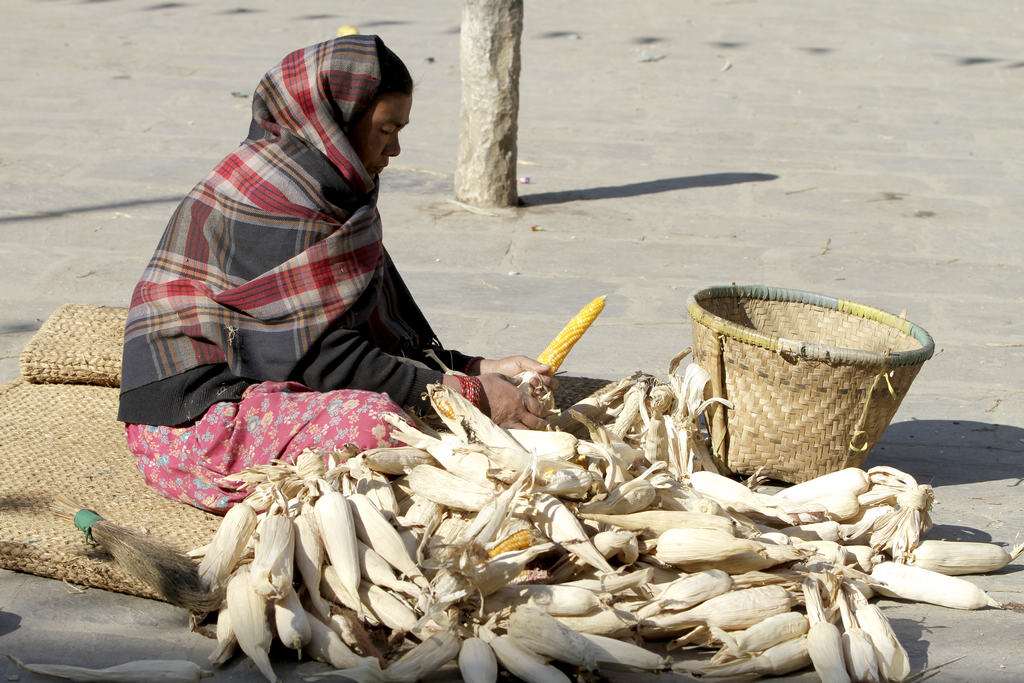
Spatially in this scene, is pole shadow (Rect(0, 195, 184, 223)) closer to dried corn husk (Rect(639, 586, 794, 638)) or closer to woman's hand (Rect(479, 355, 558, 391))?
woman's hand (Rect(479, 355, 558, 391))

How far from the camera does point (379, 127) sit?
3004 mm

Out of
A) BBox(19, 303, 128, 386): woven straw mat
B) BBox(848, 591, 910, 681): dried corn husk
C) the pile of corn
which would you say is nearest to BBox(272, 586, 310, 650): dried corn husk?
the pile of corn

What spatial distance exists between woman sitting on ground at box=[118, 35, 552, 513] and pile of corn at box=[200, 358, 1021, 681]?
0.55 ft

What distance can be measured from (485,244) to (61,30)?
7.05 metres

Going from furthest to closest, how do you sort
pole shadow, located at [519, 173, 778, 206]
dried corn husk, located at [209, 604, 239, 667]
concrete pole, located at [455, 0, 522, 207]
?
pole shadow, located at [519, 173, 778, 206]
concrete pole, located at [455, 0, 522, 207]
dried corn husk, located at [209, 604, 239, 667]

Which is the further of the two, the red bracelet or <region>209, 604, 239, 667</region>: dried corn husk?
the red bracelet

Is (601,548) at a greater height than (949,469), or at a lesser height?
greater

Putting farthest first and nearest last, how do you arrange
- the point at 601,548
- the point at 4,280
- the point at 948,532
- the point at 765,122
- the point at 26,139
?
1. the point at 765,122
2. the point at 26,139
3. the point at 4,280
4. the point at 948,532
5. the point at 601,548

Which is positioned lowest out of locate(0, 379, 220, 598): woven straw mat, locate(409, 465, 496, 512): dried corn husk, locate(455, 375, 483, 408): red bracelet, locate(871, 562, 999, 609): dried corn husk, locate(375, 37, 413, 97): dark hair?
locate(871, 562, 999, 609): dried corn husk

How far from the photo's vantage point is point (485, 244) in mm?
5785

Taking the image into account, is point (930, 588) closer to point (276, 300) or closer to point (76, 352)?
point (276, 300)

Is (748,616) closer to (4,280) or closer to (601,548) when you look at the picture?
(601,548)

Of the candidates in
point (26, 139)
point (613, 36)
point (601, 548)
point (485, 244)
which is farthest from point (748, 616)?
point (613, 36)

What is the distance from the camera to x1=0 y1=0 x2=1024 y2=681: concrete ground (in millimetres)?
3529
